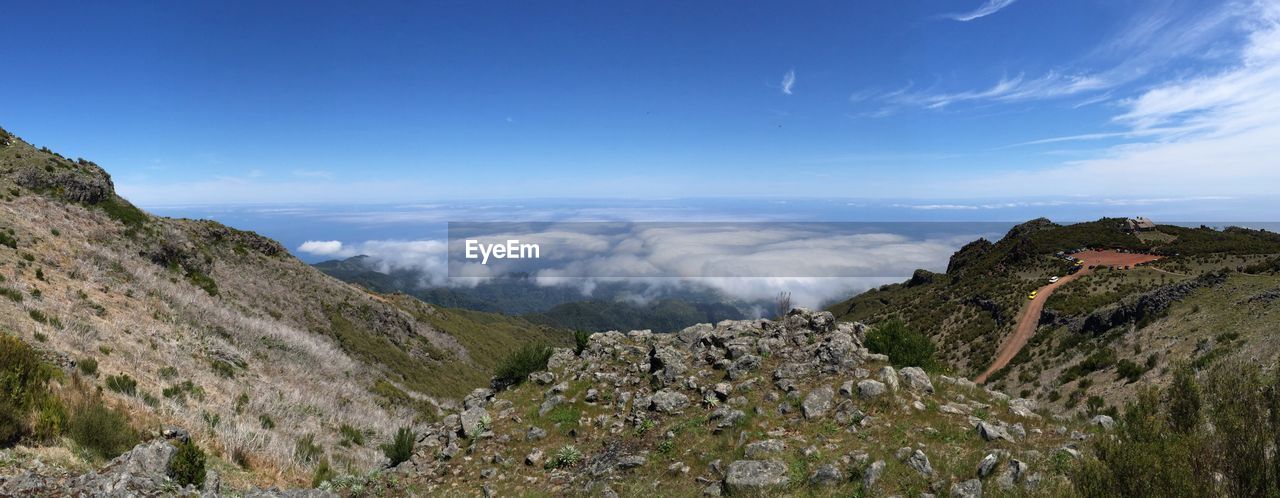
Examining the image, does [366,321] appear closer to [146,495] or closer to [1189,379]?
[146,495]

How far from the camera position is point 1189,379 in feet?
23.3

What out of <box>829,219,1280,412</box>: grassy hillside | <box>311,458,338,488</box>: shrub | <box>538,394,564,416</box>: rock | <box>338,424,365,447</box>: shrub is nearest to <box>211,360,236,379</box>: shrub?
<box>338,424,365,447</box>: shrub

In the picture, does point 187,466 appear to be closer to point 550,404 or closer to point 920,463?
point 550,404

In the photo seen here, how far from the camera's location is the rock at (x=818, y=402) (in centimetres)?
1240

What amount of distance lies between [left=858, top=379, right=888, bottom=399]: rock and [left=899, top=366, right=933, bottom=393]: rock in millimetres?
938

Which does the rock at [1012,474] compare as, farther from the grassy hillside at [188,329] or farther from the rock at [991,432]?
the grassy hillside at [188,329]

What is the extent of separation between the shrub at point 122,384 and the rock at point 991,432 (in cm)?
2088

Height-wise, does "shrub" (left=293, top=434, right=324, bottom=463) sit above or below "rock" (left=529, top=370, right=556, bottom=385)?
below

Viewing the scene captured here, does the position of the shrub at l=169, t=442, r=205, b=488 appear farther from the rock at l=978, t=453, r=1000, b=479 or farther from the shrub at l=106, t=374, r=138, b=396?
the rock at l=978, t=453, r=1000, b=479

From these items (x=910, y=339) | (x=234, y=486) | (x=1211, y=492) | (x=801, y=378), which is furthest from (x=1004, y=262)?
(x=234, y=486)

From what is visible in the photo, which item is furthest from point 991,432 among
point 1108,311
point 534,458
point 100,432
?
point 1108,311

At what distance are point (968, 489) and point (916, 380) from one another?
519 centimetres

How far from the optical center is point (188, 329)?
2366 centimetres

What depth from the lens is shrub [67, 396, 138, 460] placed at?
904cm
